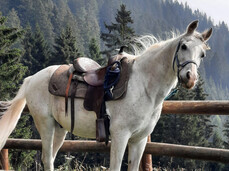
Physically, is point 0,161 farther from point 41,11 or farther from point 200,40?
point 41,11

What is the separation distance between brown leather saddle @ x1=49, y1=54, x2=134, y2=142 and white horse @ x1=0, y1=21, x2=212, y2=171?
78mm

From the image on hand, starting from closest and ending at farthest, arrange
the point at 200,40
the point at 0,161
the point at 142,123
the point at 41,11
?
the point at 200,40, the point at 142,123, the point at 0,161, the point at 41,11

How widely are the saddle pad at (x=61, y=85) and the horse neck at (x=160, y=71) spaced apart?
2.47ft

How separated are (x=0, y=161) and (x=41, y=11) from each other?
9555 centimetres

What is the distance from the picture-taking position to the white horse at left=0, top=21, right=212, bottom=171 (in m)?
3.04

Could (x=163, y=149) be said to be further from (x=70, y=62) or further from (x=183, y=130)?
(x=70, y=62)

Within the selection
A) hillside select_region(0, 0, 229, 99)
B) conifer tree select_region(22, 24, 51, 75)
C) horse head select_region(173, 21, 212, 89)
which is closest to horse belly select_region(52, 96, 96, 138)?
horse head select_region(173, 21, 212, 89)

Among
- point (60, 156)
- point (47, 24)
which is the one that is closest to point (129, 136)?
point (60, 156)

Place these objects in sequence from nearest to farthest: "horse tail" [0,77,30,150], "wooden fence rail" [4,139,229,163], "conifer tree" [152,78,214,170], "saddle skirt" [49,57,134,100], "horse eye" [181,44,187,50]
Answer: "horse eye" [181,44,187,50] < "saddle skirt" [49,57,134,100] < "wooden fence rail" [4,139,229,163] < "horse tail" [0,77,30,150] < "conifer tree" [152,78,214,170]

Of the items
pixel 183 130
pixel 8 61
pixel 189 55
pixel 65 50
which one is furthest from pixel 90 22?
pixel 189 55

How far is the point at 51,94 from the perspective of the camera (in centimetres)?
393

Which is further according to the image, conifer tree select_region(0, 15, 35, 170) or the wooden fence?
conifer tree select_region(0, 15, 35, 170)

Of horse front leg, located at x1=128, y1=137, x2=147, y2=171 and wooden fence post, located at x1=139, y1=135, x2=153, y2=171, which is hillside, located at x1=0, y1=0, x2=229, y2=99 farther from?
horse front leg, located at x1=128, y1=137, x2=147, y2=171

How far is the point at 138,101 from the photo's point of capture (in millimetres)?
3318
